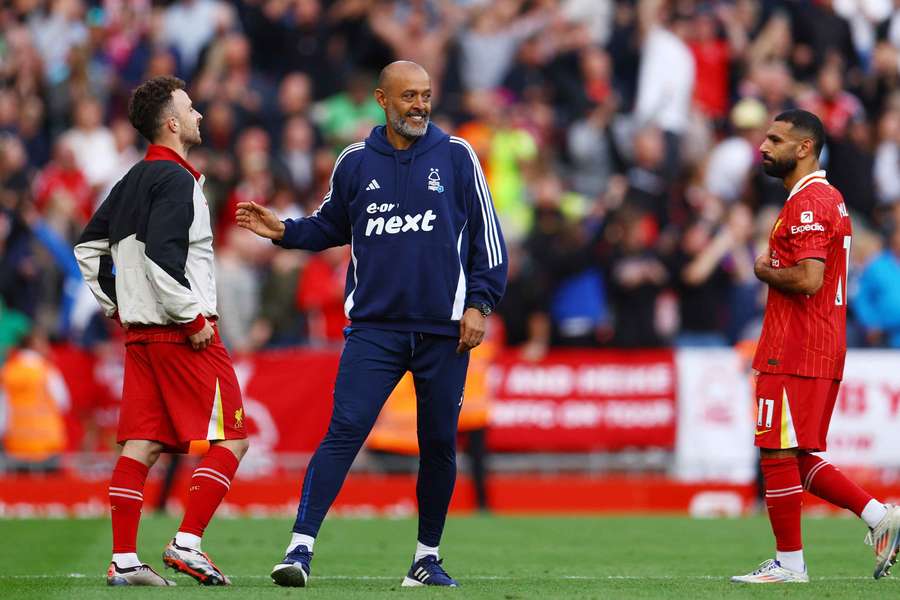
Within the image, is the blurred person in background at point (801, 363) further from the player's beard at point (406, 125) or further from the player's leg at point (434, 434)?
the player's beard at point (406, 125)

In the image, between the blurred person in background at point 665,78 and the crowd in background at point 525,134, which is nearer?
the crowd in background at point 525,134

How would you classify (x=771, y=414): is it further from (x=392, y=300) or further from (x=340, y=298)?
(x=340, y=298)

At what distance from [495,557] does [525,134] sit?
10.0 metres

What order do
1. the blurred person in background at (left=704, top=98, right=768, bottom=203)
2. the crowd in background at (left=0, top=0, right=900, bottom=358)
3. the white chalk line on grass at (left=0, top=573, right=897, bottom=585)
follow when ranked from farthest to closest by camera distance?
the blurred person in background at (left=704, top=98, right=768, bottom=203) < the crowd in background at (left=0, top=0, right=900, bottom=358) < the white chalk line on grass at (left=0, top=573, right=897, bottom=585)

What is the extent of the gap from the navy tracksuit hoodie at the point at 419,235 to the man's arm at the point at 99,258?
1214 mm

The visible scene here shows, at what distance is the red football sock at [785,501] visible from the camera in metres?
8.93

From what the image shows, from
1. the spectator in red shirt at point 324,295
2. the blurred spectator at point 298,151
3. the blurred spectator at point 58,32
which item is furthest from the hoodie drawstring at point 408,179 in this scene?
the blurred spectator at point 58,32

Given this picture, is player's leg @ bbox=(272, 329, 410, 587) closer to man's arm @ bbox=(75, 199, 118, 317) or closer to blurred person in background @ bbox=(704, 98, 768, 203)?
man's arm @ bbox=(75, 199, 118, 317)

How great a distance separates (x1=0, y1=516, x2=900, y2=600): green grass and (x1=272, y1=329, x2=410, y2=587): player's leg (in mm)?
205

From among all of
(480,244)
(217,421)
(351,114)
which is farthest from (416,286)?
(351,114)

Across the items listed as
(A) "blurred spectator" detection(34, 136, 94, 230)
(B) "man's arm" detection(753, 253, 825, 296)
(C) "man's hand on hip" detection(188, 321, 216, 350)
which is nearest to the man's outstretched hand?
(C) "man's hand on hip" detection(188, 321, 216, 350)

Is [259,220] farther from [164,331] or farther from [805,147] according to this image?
[805,147]

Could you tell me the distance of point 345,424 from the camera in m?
8.59

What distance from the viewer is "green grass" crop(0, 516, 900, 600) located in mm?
8383
